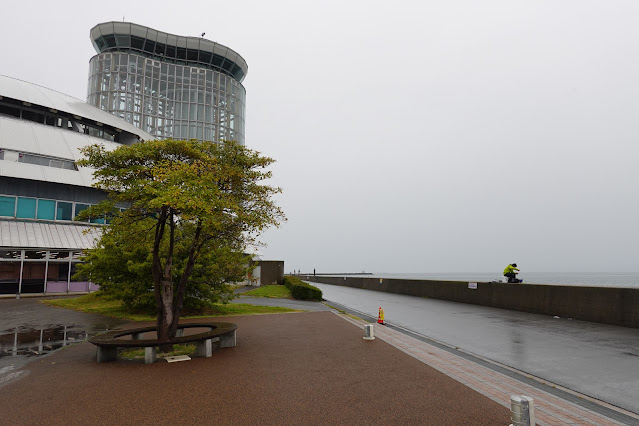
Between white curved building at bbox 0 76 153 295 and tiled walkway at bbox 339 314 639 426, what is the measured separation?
23.1 metres

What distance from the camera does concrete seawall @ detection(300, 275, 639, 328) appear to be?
1328 centimetres

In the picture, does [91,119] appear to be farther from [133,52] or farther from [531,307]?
[531,307]

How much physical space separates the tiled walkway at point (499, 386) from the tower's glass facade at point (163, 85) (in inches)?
2618

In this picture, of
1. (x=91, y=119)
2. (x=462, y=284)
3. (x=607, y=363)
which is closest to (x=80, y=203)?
(x=91, y=119)

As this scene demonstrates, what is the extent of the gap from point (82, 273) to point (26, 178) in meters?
18.8

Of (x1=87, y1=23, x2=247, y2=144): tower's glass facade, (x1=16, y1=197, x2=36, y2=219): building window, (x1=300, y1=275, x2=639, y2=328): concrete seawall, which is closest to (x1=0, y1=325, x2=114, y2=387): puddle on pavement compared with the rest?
(x1=300, y1=275, x2=639, y2=328): concrete seawall

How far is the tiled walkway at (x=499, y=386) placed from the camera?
17.1ft

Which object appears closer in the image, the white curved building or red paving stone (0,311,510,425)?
red paving stone (0,311,510,425)

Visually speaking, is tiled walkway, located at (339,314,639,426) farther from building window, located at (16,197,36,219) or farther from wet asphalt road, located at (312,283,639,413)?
building window, located at (16,197,36,219)

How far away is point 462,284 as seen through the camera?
24.5 metres

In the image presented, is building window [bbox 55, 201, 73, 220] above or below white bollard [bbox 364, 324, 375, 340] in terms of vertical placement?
above

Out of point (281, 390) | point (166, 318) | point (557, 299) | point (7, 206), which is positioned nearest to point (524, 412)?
point (281, 390)

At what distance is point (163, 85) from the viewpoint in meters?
75.4

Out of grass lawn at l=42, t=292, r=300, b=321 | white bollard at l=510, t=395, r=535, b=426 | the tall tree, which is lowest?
grass lawn at l=42, t=292, r=300, b=321
